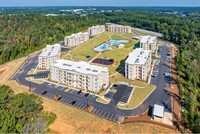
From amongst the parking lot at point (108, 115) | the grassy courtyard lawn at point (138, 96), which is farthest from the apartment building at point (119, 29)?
the parking lot at point (108, 115)

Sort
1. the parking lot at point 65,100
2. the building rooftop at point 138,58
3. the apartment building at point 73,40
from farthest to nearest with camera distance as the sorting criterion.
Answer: the apartment building at point 73,40
the building rooftop at point 138,58
the parking lot at point 65,100

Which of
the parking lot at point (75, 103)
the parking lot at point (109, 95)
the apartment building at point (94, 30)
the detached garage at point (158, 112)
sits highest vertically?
the apartment building at point (94, 30)

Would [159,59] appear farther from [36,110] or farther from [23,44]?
[23,44]

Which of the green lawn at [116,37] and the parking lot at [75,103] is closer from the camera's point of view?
the parking lot at [75,103]

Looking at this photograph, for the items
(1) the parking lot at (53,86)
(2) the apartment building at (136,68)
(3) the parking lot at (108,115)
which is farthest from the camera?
(2) the apartment building at (136,68)

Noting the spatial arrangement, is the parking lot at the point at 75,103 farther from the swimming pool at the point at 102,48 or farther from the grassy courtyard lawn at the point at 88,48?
the swimming pool at the point at 102,48

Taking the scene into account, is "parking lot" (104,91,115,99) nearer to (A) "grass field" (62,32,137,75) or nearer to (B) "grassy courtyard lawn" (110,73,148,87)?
(B) "grassy courtyard lawn" (110,73,148,87)

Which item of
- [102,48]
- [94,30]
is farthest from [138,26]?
[102,48]
